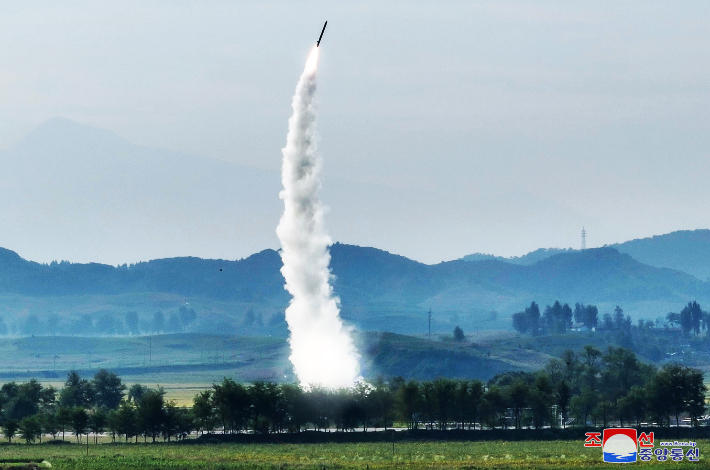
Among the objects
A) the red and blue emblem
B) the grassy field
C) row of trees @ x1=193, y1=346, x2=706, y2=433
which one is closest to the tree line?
row of trees @ x1=193, y1=346, x2=706, y2=433

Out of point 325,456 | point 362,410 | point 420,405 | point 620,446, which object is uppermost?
point 420,405

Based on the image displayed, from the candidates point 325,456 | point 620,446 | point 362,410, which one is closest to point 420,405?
point 362,410

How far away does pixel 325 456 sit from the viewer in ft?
398

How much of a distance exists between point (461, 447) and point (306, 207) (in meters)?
40.1

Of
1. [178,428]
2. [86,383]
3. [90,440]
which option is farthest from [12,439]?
[86,383]

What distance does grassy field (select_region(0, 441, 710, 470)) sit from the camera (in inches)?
4358

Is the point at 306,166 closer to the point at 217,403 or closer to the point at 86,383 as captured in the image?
the point at 217,403

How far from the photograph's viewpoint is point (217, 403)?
151750 mm

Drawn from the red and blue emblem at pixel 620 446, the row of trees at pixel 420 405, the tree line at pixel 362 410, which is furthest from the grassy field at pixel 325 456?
the row of trees at pixel 420 405

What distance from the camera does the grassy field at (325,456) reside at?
110688 millimetres

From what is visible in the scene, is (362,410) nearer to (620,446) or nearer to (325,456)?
(325,456)

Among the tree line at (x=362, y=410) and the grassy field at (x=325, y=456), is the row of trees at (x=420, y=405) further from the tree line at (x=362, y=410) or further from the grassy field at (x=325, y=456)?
the grassy field at (x=325, y=456)

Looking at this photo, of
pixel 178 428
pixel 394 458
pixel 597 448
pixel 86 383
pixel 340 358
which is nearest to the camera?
pixel 394 458

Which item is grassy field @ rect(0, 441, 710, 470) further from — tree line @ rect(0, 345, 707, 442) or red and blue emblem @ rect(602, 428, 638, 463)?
tree line @ rect(0, 345, 707, 442)
